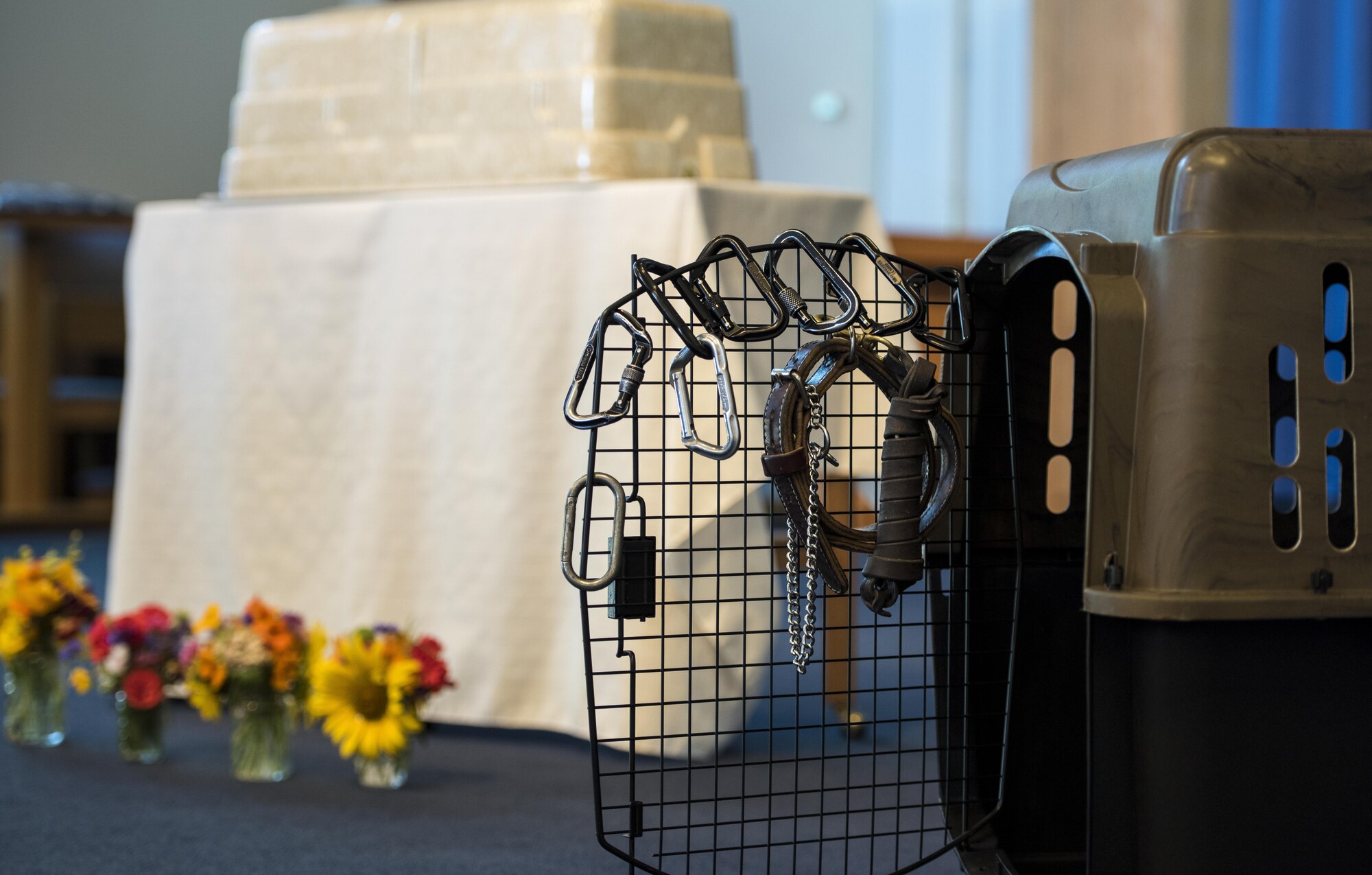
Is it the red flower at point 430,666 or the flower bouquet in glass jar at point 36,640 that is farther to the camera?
the flower bouquet in glass jar at point 36,640

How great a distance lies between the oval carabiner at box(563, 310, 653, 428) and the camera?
2.59 ft

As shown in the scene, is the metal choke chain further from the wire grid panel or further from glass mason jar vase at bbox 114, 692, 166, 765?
glass mason jar vase at bbox 114, 692, 166, 765

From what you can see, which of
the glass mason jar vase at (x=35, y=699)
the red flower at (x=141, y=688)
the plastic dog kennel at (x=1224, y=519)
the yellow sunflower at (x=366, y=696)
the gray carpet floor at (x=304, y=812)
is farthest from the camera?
the glass mason jar vase at (x=35, y=699)

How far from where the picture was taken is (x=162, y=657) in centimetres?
141

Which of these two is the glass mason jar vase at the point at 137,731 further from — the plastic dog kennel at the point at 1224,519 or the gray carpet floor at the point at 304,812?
the plastic dog kennel at the point at 1224,519

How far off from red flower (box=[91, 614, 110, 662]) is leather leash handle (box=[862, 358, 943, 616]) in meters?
0.99

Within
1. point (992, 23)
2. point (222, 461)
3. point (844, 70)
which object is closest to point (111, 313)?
point (222, 461)

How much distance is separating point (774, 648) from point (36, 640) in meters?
0.94

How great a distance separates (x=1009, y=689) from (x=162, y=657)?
0.98 metres

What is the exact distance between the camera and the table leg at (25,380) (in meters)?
3.62

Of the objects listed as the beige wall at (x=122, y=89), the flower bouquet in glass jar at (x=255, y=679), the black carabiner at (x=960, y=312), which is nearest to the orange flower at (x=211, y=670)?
the flower bouquet in glass jar at (x=255, y=679)

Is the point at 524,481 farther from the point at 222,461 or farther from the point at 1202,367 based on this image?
the point at 1202,367

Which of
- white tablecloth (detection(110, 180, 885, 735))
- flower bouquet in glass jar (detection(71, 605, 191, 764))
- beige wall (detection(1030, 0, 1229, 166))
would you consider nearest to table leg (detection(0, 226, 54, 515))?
white tablecloth (detection(110, 180, 885, 735))

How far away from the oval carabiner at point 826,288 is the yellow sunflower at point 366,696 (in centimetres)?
66
